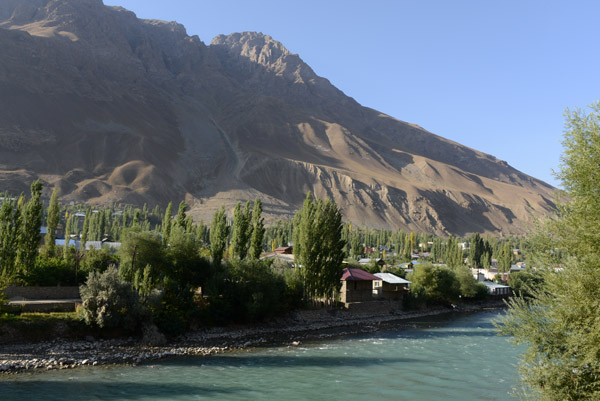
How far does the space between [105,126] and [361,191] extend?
105124 millimetres

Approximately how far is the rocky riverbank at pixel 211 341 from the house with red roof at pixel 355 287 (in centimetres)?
148

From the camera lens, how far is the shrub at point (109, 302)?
3059cm

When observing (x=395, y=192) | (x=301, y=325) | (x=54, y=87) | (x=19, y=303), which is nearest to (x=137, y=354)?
(x=19, y=303)

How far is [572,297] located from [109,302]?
27904 mm

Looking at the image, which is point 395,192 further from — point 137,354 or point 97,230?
point 137,354

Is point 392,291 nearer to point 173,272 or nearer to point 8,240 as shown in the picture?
point 173,272

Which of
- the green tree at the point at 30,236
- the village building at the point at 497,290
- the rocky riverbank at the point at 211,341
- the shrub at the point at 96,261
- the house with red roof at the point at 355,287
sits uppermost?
the green tree at the point at 30,236

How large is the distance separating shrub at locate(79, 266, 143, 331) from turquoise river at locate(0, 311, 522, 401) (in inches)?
207

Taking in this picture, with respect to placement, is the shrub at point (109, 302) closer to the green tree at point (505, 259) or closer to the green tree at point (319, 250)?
the green tree at point (319, 250)

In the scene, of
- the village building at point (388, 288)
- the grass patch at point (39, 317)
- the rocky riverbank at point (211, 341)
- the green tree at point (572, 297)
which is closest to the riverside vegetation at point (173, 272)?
the grass patch at point (39, 317)

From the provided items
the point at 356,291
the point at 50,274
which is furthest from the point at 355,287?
the point at 50,274

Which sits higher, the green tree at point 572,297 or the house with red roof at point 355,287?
the green tree at point 572,297

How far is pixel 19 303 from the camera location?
101 feet

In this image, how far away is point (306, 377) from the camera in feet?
86.1
